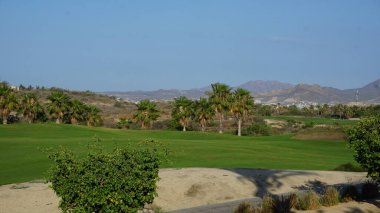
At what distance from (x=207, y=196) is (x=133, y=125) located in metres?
75.2

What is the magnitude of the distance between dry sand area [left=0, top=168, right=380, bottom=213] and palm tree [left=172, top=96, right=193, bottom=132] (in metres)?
60.1

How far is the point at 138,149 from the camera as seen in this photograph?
1305 centimetres

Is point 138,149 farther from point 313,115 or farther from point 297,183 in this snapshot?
point 313,115

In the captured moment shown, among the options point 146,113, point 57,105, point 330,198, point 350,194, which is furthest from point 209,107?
point 330,198

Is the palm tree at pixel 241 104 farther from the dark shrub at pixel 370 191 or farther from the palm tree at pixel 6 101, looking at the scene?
the dark shrub at pixel 370 191

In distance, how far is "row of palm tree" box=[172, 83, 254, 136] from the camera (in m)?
84.9

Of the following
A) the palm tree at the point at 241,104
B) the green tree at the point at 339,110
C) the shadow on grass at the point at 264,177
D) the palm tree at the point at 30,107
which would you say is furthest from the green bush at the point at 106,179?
the green tree at the point at 339,110

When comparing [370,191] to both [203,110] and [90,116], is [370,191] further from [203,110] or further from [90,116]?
[90,116]

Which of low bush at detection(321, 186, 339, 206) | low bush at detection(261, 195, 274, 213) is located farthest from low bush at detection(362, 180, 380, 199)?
low bush at detection(261, 195, 274, 213)

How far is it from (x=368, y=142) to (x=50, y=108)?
69500mm

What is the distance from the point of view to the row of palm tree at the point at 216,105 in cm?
8488

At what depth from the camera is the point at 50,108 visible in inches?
3199

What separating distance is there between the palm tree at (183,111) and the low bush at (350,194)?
67400 millimetres

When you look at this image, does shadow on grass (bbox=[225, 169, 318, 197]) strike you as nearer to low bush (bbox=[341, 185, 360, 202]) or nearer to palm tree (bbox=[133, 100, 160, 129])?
low bush (bbox=[341, 185, 360, 202])
